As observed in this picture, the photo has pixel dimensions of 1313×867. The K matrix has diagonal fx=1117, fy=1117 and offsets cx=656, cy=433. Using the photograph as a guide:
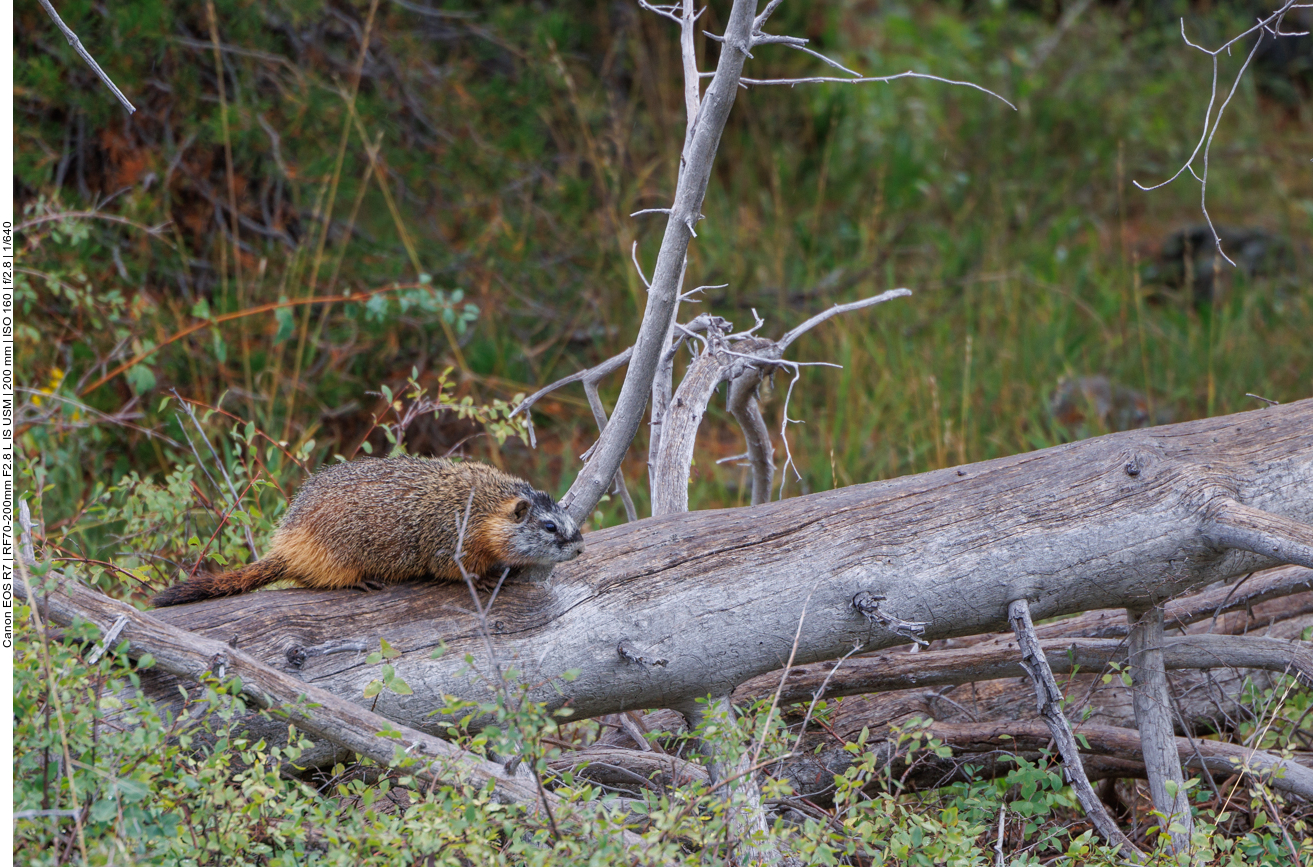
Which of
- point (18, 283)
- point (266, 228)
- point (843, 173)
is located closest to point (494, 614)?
point (18, 283)

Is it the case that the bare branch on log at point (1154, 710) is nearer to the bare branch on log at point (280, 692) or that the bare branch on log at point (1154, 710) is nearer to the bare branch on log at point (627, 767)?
the bare branch on log at point (627, 767)

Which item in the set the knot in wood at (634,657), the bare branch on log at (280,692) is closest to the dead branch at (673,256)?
the knot in wood at (634,657)

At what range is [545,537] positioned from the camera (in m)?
2.72

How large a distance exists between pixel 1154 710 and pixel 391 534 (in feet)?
6.24

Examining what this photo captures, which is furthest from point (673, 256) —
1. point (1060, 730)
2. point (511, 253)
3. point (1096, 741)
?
point (511, 253)

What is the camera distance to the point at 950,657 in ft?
9.66

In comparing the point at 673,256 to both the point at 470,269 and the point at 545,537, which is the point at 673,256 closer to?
the point at 545,537

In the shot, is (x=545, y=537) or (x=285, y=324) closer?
(x=545, y=537)

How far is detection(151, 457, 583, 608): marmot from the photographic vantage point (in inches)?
108

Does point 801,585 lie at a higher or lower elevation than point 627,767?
higher

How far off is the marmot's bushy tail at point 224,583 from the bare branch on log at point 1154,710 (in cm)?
212

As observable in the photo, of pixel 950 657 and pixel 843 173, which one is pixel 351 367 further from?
pixel 843 173

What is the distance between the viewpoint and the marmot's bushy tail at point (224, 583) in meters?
2.64

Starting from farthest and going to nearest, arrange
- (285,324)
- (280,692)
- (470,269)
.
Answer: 1. (470,269)
2. (285,324)
3. (280,692)
